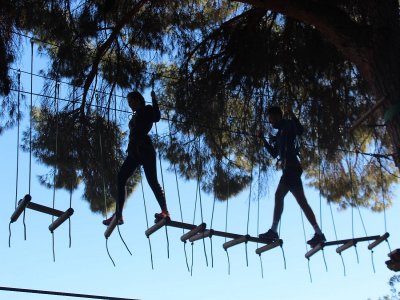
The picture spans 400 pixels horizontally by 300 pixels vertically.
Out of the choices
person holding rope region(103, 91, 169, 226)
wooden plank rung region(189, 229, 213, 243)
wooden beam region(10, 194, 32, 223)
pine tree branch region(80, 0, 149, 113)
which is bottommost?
wooden plank rung region(189, 229, 213, 243)

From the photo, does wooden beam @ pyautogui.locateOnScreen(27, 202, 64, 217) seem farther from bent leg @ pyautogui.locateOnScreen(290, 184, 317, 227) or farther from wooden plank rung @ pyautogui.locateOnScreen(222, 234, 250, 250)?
bent leg @ pyautogui.locateOnScreen(290, 184, 317, 227)

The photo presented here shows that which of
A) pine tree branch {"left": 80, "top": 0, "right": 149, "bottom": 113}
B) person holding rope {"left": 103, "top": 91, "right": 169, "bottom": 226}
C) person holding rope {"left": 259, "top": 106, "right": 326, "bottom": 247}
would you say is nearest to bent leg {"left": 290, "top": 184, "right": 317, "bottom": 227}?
person holding rope {"left": 259, "top": 106, "right": 326, "bottom": 247}

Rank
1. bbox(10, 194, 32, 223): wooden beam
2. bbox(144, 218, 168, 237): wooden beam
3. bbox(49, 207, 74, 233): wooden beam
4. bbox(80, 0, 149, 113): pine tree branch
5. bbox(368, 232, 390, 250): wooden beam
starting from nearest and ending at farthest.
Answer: bbox(10, 194, 32, 223): wooden beam, bbox(49, 207, 74, 233): wooden beam, bbox(144, 218, 168, 237): wooden beam, bbox(368, 232, 390, 250): wooden beam, bbox(80, 0, 149, 113): pine tree branch

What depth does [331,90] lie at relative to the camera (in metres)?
6.43

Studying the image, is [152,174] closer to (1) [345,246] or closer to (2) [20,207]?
(2) [20,207]

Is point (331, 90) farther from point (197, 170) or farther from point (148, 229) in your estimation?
point (148, 229)

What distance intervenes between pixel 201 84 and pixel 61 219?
2.35 m

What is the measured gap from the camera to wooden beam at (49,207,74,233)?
4582 millimetres

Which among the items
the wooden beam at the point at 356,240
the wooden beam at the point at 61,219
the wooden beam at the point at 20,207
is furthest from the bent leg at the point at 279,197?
the wooden beam at the point at 20,207

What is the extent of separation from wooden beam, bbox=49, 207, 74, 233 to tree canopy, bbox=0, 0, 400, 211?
1380 mm

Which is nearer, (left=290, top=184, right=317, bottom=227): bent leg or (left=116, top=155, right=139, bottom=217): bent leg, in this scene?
(left=116, top=155, right=139, bottom=217): bent leg

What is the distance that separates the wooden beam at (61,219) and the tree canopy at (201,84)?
54.3 inches

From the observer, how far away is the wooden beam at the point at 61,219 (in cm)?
458

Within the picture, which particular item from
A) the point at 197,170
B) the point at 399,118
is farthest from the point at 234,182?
the point at 399,118
